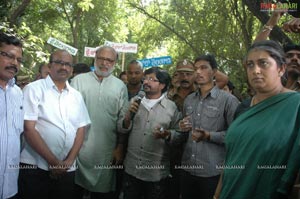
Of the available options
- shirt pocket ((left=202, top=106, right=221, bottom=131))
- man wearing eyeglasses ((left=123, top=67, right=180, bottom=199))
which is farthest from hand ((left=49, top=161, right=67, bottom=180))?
shirt pocket ((left=202, top=106, right=221, bottom=131))

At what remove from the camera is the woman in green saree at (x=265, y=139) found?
1843 mm

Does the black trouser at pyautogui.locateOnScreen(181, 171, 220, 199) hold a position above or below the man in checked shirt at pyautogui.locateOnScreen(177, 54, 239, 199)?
below

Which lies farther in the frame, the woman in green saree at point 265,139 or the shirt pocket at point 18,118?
the shirt pocket at point 18,118

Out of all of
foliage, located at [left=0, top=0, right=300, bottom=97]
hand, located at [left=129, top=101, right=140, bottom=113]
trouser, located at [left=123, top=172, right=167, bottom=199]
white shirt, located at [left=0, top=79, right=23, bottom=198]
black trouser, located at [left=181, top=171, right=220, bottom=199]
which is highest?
foliage, located at [left=0, top=0, right=300, bottom=97]

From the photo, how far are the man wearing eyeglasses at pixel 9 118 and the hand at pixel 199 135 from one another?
1.63m

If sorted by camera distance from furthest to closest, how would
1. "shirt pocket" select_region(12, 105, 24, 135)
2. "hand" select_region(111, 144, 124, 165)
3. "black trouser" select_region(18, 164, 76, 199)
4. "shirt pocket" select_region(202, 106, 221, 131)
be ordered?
1. "hand" select_region(111, 144, 124, 165)
2. "shirt pocket" select_region(202, 106, 221, 131)
3. "black trouser" select_region(18, 164, 76, 199)
4. "shirt pocket" select_region(12, 105, 24, 135)

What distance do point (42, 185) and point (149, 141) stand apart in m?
1.19

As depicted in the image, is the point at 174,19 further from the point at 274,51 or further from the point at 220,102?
the point at 274,51

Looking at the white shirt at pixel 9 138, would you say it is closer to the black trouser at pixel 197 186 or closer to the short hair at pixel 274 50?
the black trouser at pixel 197 186

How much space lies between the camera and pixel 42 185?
3154 millimetres

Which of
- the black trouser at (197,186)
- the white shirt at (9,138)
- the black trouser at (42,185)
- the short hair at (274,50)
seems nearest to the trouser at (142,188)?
the black trouser at (197,186)

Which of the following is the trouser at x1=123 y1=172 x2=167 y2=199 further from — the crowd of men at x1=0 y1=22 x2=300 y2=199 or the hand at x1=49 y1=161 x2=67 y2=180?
the hand at x1=49 y1=161 x2=67 y2=180

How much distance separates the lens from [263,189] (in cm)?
189

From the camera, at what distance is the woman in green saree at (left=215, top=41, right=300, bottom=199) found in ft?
6.05
